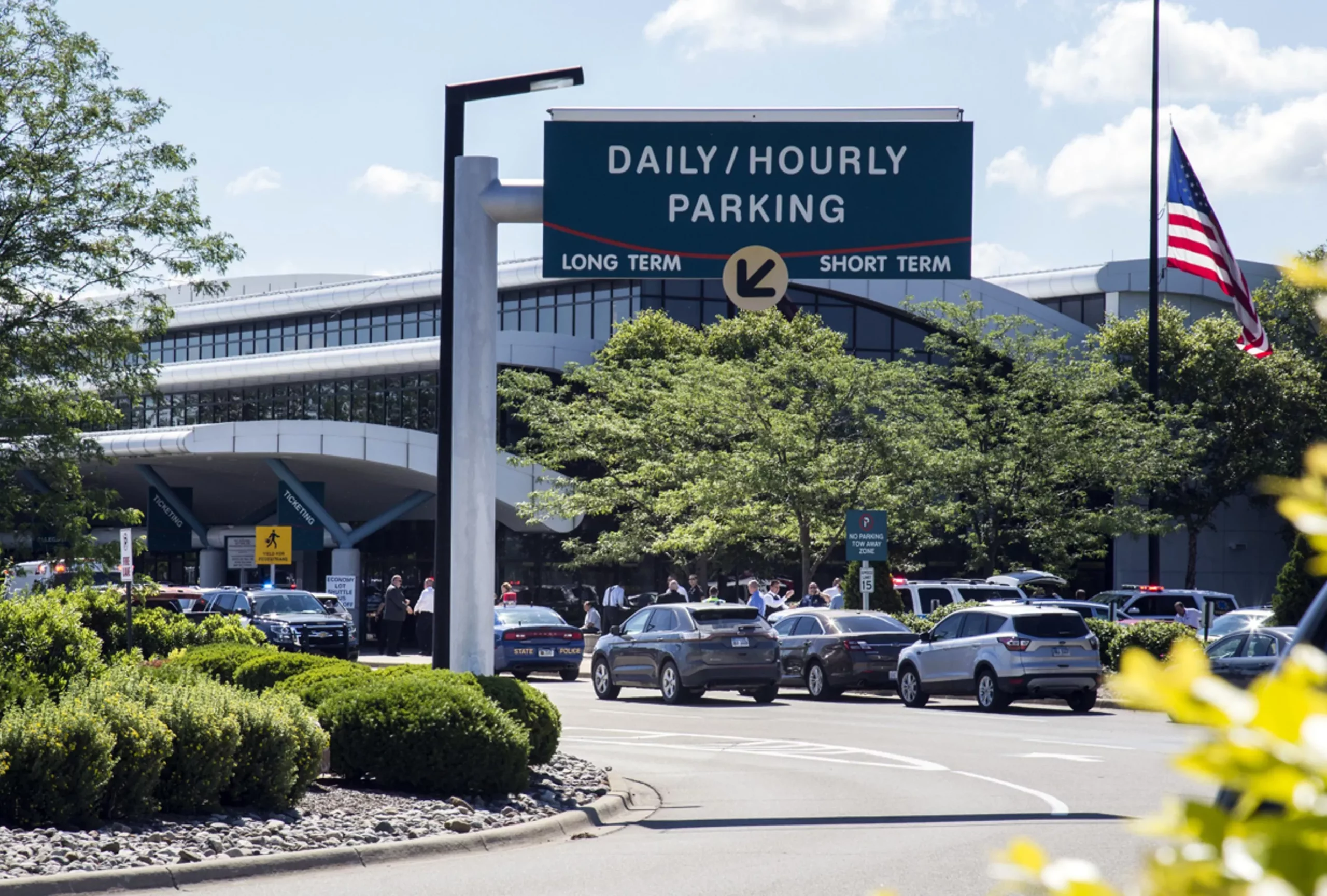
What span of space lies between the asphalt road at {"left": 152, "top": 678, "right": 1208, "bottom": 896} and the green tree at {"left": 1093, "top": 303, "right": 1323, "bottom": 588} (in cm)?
2960

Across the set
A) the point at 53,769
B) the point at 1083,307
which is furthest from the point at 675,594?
the point at 1083,307

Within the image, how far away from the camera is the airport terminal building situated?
4925 cm

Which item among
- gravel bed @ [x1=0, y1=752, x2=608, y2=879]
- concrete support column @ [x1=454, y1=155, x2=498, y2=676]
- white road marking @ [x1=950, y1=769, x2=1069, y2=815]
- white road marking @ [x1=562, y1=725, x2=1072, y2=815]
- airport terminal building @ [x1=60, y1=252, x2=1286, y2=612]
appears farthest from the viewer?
airport terminal building @ [x1=60, y1=252, x2=1286, y2=612]

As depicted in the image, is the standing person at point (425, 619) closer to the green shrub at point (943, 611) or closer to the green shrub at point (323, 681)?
the green shrub at point (943, 611)

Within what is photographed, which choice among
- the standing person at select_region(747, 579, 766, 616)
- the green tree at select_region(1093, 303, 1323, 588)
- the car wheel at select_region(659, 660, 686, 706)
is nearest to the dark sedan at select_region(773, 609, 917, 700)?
the car wheel at select_region(659, 660, 686, 706)

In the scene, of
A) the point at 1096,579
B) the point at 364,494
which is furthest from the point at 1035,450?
the point at 364,494

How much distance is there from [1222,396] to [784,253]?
137ft

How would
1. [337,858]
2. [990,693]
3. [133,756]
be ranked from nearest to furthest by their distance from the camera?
[337,858]
[133,756]
[990,693]

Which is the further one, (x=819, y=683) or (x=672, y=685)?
(x=819, y=683)

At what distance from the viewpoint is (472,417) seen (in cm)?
1420

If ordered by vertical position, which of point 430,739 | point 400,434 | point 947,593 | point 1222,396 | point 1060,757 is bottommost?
point 1060,757

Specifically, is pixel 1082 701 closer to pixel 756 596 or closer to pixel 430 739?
pixel 756 596

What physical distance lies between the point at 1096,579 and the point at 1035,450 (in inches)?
684

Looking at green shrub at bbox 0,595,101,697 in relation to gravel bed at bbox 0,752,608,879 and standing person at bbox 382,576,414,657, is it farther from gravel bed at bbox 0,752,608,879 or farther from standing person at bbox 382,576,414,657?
standing person at bbox 382,576,414,657
